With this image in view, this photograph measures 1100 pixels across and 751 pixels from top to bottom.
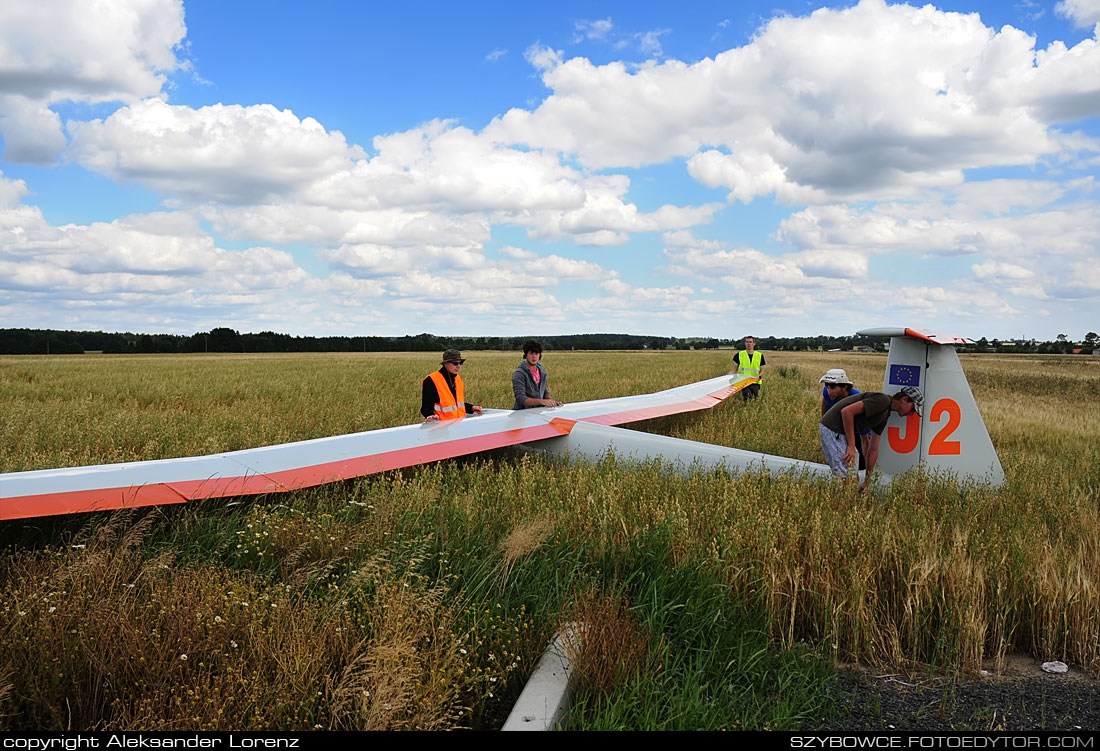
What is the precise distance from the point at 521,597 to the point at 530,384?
6371mm

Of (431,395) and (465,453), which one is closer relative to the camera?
(465,453)

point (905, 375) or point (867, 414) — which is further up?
point (905, 375)

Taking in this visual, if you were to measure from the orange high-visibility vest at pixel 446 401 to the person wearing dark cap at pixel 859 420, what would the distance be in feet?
16.6

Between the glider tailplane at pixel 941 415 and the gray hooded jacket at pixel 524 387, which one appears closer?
the glider tailplane at pixel 941 415

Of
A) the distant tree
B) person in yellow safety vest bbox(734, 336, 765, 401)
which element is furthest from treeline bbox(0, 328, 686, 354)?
person in yellow safety vest bbox(734, 336, 765, 401)

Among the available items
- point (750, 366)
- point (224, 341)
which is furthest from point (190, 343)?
point (750, 366)

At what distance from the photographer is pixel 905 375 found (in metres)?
7.12

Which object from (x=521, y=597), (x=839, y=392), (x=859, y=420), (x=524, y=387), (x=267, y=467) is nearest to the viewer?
(x=521, y=597)

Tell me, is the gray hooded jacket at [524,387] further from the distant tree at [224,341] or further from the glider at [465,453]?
the distant tree at [224,341]

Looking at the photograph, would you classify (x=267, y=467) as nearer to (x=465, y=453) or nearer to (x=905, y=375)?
(x=465, y=453)

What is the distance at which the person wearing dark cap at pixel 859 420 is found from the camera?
714 cm

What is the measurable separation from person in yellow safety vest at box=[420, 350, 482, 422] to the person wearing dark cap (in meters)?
4.95

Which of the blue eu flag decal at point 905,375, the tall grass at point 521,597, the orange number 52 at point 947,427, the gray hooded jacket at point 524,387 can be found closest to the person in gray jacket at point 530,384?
the gray hooded jacket at point 524,387

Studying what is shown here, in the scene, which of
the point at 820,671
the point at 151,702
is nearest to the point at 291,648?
the point at 151,702
